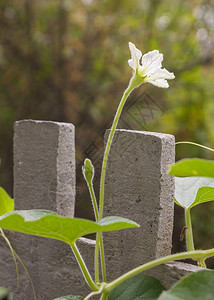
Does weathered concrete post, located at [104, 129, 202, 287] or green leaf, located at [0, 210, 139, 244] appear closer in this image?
green leaf, located at [0, 210, 139, 244]

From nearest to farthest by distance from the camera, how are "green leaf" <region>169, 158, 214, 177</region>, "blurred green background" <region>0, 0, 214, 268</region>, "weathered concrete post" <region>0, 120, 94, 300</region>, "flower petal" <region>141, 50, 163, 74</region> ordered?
"green leaf" <region>169, 158, 214, 177</region> → "flower petal" <region>141, 50, 163, 74</region> → "weathered concrete post" <region>0, 120, 94, 300</region> → "blurred green background" <region>0, 0, 214, 268</region>

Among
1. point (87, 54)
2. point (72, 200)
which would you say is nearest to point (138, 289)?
point (72, 200)

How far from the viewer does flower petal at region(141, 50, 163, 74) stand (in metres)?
0.55

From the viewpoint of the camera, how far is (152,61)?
55 centimetres

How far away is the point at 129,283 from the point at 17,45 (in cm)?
191

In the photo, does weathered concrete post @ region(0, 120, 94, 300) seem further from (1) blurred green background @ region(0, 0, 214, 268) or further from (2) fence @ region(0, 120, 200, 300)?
(1) blurred green background @ region(0, 0, 214, 268)

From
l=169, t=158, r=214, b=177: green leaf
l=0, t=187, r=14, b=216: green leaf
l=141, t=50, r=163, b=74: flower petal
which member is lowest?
l=0, t=187, r=14, b=216: green leaf

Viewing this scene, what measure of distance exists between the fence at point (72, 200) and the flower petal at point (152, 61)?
0.34ft

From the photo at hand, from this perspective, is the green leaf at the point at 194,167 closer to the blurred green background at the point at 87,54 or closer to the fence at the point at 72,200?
the fence at the point at 72,200

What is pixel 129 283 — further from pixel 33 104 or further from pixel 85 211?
pixel 33 104

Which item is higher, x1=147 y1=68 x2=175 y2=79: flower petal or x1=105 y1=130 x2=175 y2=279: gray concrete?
x1=147 y1=68 x2=175 y2=79: flower petal

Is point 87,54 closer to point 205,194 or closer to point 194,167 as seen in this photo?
point 205,194

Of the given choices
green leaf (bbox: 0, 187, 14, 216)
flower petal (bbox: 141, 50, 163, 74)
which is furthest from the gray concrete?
green leaf (bbox: 0, 187, 14, 216)

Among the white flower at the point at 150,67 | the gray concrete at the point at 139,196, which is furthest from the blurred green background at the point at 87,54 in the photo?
the white flower at the point at 150,67
